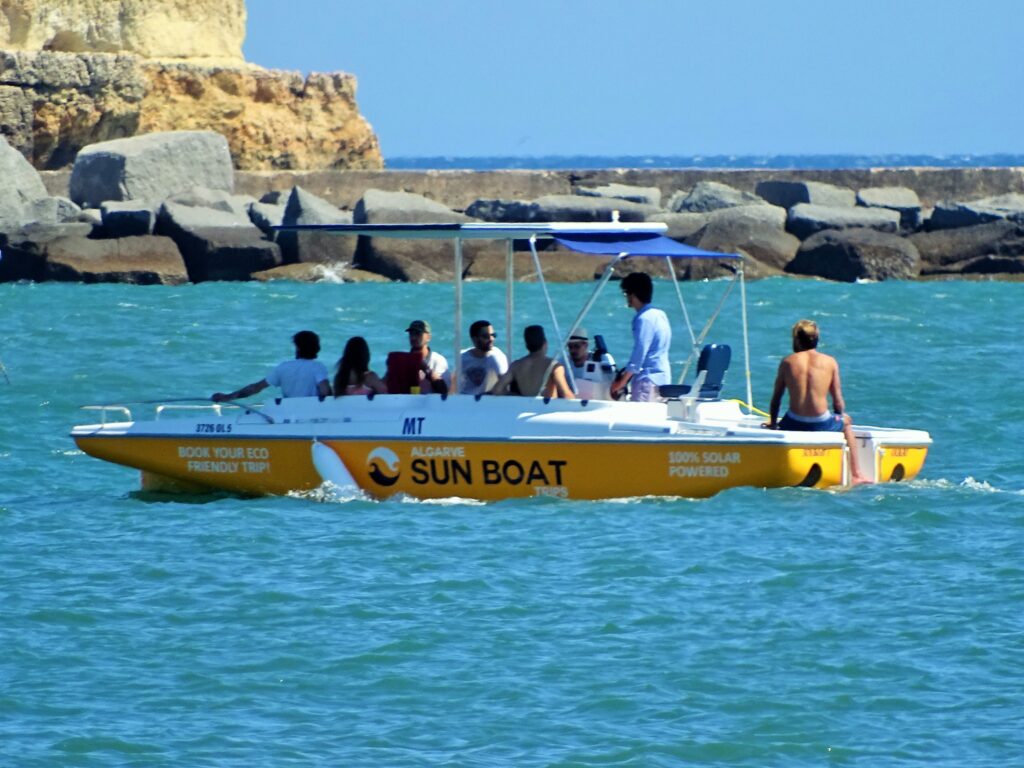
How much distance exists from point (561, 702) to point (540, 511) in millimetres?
4010

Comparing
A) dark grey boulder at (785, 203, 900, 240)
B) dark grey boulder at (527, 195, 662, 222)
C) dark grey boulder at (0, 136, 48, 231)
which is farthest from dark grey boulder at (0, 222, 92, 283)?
dark grey boulder at (785, 203, 900, 240)

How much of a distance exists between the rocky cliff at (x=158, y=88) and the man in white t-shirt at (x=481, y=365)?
3091 cm

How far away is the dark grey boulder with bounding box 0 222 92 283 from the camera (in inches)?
1395

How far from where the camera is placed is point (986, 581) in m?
11.3

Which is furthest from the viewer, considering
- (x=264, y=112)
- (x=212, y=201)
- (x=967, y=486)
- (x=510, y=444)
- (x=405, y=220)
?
(x=264, y=112)

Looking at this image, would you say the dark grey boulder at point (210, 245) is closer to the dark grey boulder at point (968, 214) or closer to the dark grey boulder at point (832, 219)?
the dark grey boulder at point (832, 219)

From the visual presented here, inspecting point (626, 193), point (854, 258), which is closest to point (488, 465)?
point (854, 258)

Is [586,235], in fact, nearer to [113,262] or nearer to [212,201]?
[113,262]

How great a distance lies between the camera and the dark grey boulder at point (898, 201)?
1538 inches

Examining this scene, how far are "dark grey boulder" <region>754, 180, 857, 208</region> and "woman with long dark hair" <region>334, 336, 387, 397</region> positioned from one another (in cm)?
2680

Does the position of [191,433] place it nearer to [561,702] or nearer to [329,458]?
[329,458]

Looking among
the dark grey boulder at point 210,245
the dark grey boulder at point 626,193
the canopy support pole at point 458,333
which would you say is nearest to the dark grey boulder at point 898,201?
the dark grey boulder at point 626,193

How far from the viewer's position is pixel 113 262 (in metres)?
35.4

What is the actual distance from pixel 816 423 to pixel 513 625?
3448mm
